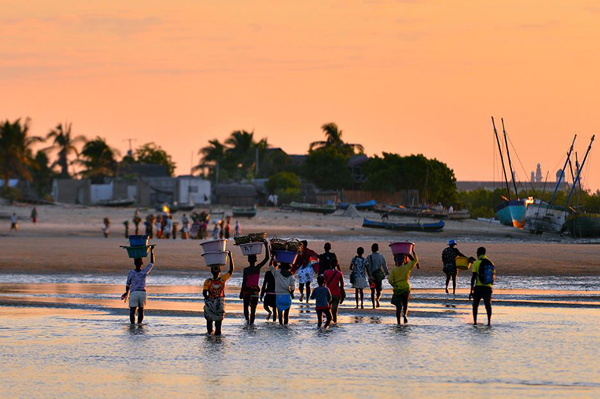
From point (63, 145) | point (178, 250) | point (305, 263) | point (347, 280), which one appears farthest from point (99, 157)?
point (305, 263)

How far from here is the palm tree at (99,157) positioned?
126 meters

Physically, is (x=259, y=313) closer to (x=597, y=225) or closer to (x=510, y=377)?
(x=510, y=377)

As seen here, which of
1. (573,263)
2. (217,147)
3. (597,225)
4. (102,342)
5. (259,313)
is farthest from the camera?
(217,147)

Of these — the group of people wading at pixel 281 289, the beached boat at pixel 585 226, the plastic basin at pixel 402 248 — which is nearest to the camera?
the group of people wading at pixel 281 289

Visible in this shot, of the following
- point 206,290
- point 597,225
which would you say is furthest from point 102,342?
point 597,225

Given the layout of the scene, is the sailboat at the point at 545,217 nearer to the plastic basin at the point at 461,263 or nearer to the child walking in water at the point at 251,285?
the plastic basin at the point at 461,263

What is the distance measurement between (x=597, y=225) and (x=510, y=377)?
246 ft

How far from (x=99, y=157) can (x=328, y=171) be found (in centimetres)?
2831

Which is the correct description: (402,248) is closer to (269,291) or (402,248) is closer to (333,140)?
(269,291)

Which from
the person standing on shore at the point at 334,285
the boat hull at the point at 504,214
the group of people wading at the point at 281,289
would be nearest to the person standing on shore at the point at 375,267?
the group of people wading at the point at 281,289

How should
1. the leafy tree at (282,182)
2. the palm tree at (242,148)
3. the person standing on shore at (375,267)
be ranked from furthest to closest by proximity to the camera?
1. the palm tree at (242,148)
2. the leafy tree at (282,182)
3. the person standing on shore at (375,267)

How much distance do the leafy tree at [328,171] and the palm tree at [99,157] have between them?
24258 mm

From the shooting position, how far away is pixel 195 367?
49.6ft

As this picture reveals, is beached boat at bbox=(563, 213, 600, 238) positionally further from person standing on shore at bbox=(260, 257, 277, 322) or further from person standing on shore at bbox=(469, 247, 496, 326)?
person standing on shore at bbox=(260, 257, 277, 322)
